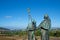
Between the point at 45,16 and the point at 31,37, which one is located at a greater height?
the point at 45,16

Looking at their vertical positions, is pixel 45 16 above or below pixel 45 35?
above

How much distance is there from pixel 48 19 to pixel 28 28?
4.49ft

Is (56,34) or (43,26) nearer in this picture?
(43,26)

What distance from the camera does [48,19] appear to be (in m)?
13.0

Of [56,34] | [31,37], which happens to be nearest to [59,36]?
[56,34]

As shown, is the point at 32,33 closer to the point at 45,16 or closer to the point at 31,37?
the point at 31,37

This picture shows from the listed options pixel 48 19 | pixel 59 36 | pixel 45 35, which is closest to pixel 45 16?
pixel 48 19

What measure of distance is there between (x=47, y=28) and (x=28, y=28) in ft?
4.15

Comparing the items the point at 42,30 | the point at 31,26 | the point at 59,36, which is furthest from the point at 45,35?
the point at 59,36

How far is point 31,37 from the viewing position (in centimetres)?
1331

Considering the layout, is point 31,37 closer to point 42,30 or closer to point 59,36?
point 42,30

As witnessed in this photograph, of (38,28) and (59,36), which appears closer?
(38,28)

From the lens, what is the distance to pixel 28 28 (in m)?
13.4

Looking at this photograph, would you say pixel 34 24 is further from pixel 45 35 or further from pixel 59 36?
pixel 59 36
